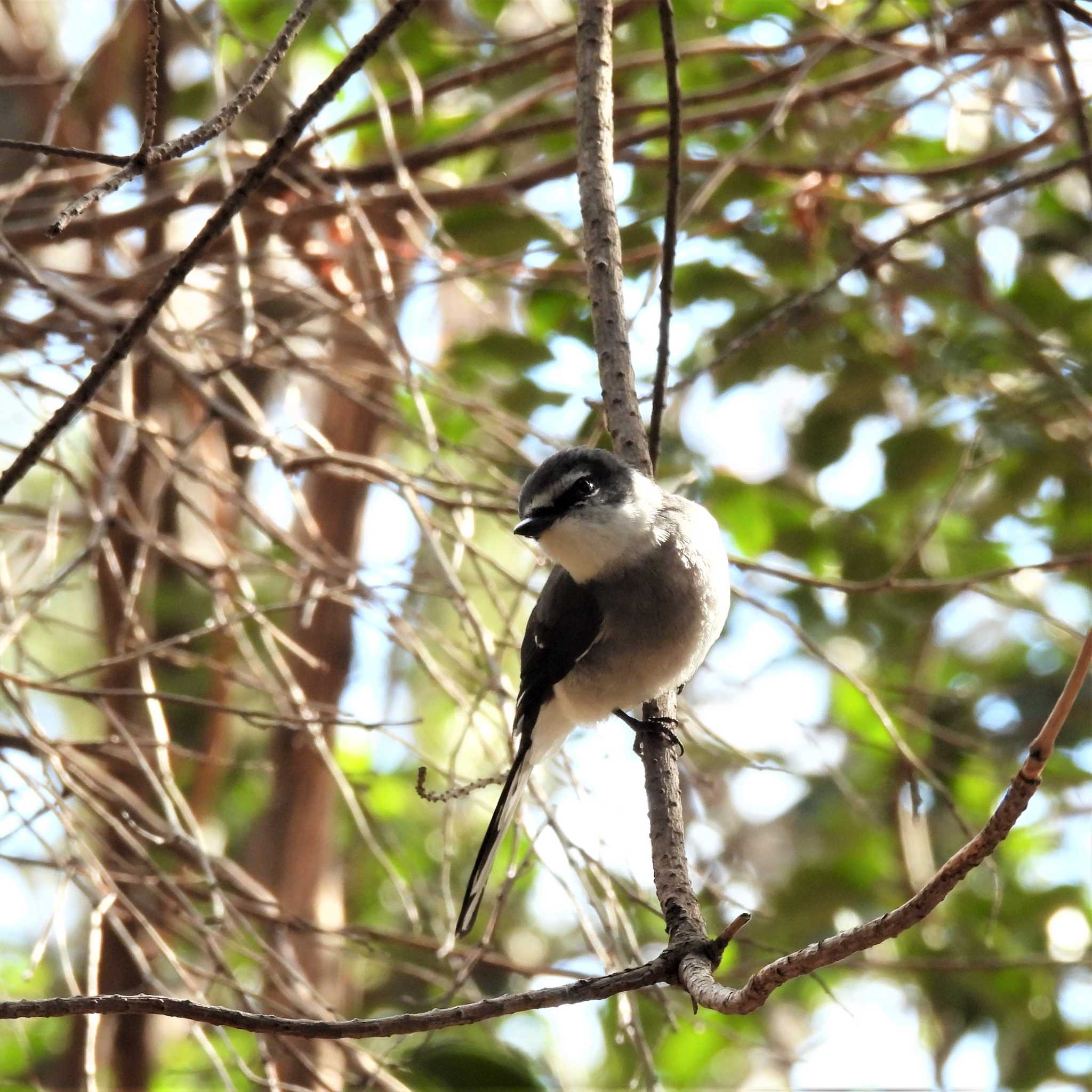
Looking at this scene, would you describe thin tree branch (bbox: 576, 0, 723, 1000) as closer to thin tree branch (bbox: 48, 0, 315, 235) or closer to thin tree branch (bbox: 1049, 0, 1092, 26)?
thin tree branch (bbox: 1049, 0, 1092, 26)

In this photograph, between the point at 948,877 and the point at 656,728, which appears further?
the point at 656,728

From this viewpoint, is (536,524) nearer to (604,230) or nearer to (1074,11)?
(604,230)

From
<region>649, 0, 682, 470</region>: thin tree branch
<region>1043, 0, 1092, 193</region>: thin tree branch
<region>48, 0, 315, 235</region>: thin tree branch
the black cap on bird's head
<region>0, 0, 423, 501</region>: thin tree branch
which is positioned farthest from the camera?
<region>1043, 0, 1092, 193</region>: thin tree branch

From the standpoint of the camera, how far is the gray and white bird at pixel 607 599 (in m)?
3.22

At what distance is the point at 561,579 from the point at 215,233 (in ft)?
5.84

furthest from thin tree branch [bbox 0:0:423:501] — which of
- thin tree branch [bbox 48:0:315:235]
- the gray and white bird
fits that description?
the gray and white bird

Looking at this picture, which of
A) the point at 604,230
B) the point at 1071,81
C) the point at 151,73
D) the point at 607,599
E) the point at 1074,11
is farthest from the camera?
the point at 1071,81

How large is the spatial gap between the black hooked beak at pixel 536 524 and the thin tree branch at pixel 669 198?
0.40 metres

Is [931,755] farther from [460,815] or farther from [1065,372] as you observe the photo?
[460,815]

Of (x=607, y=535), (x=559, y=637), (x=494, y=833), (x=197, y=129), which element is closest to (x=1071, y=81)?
(x=607, y=535)

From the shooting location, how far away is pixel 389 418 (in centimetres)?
361

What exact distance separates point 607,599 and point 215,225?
175 centimetres

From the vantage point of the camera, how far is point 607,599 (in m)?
3.49

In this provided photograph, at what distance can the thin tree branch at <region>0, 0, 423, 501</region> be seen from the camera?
1980 millimetres
